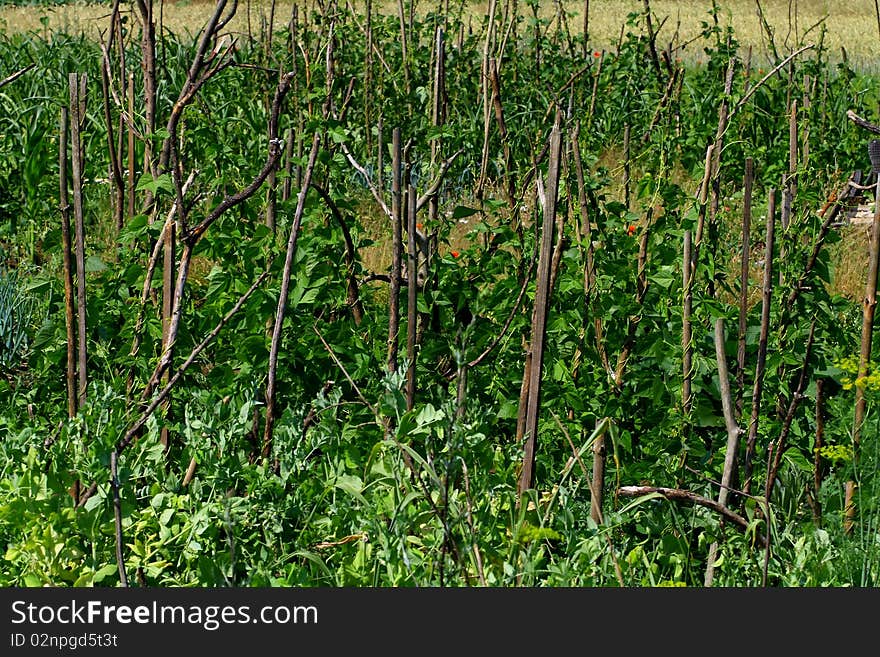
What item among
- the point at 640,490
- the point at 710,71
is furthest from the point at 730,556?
the point at 710,71

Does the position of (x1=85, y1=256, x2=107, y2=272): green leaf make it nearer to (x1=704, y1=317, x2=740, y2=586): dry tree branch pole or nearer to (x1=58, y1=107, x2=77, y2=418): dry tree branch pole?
(x1=58, y1=107, x2=77, y2=418): dry tree branch pole

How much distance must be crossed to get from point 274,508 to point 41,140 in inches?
135

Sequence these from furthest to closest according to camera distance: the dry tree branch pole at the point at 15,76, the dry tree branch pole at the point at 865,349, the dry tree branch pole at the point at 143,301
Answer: the dry tree branch pole at the point at 143,301, the dry tree branch pole at the point at 865,349, the dry tree branch pole at the point at 15,76

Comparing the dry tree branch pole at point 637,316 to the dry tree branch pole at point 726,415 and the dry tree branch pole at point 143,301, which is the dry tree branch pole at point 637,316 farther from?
the dry tree branch pole at point 143,301

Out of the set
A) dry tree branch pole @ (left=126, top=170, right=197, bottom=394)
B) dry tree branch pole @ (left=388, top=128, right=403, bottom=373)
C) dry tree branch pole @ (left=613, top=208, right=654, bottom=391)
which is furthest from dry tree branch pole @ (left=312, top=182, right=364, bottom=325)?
dry tree branch pole @ (left=613, top=208, right=654, bottom=391)

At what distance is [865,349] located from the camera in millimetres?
2338

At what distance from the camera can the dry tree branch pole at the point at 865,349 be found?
2279mm

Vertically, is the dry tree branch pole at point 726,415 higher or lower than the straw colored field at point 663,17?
lower

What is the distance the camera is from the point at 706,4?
21.8m

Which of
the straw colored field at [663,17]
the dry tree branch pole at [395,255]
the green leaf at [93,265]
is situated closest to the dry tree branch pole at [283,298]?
the dry tree branch pole at [395,255]

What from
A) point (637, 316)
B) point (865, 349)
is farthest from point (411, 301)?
point (865, 349)

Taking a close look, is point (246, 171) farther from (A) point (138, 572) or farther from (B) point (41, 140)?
(B) point (41, 140)

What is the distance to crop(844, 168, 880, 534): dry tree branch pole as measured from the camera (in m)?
2.28

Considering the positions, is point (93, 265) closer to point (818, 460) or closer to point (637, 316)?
point (637, 316)
